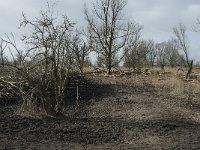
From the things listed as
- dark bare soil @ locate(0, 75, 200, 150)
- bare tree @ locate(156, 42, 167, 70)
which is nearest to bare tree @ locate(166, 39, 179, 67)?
bare tree @ locate(156, 42, 167, 70)

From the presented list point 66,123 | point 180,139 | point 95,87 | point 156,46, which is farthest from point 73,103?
point 156,46

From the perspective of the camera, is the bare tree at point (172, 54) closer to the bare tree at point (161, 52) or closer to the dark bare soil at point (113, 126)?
the bare tree at point (161, 52)

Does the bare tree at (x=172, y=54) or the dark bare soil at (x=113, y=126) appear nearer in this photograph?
the dark bare soil at (x=113, y=126)

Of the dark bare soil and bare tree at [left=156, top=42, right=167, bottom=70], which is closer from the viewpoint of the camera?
the dark bare soil

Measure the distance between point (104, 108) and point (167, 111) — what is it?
2210mm

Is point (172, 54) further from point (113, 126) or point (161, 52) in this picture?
point (113, 126)

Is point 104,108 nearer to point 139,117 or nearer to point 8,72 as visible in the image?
point 139,117

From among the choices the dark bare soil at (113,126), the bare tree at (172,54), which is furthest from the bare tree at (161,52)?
the dark bare soil at (113,126)

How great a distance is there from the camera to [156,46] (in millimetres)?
88875

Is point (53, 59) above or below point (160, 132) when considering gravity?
above

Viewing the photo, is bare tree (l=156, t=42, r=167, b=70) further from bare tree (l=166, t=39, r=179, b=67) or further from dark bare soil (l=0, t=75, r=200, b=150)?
dark bare soil (l=0, t=75, r=200, b=150)

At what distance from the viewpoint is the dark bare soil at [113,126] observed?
10.2 meters

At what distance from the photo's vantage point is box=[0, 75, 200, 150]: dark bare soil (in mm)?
10164

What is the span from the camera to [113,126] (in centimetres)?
1210
